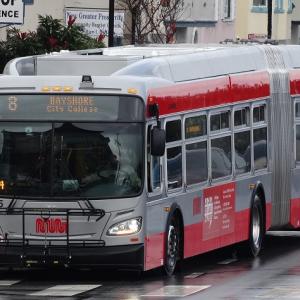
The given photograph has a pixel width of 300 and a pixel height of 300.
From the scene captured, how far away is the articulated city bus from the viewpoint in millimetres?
17531

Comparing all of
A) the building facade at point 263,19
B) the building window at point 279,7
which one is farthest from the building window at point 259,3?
the building window at point 279,7

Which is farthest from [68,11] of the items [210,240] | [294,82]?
[210,240]

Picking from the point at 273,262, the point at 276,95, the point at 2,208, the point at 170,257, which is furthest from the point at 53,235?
the point at 276,95

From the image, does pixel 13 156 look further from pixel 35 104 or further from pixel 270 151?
pixel 270 151

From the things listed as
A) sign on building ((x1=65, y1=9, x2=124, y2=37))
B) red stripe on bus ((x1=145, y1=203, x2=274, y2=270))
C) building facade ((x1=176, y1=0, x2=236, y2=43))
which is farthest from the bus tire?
building facade ((x1=176, y1=0, x2=236, y2=43))

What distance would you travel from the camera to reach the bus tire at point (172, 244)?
18.5m

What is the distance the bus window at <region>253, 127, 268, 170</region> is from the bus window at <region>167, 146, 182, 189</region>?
3397 millimetres

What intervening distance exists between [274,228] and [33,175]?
22.2 feet

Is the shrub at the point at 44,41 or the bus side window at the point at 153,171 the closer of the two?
the bus side window at the point at 153,171

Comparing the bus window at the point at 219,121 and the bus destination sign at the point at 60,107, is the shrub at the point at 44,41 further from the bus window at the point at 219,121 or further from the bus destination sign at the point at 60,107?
the bus destination sign at the point at 60,107

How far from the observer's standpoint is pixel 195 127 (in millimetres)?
19562

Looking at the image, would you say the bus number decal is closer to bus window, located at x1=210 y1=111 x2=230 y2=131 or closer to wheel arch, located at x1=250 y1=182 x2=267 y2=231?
bus window, located at x1=210 y1=111 x2=230 y2=131

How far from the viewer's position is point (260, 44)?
24.5 meters

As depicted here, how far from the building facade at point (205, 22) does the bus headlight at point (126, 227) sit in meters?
37.2
